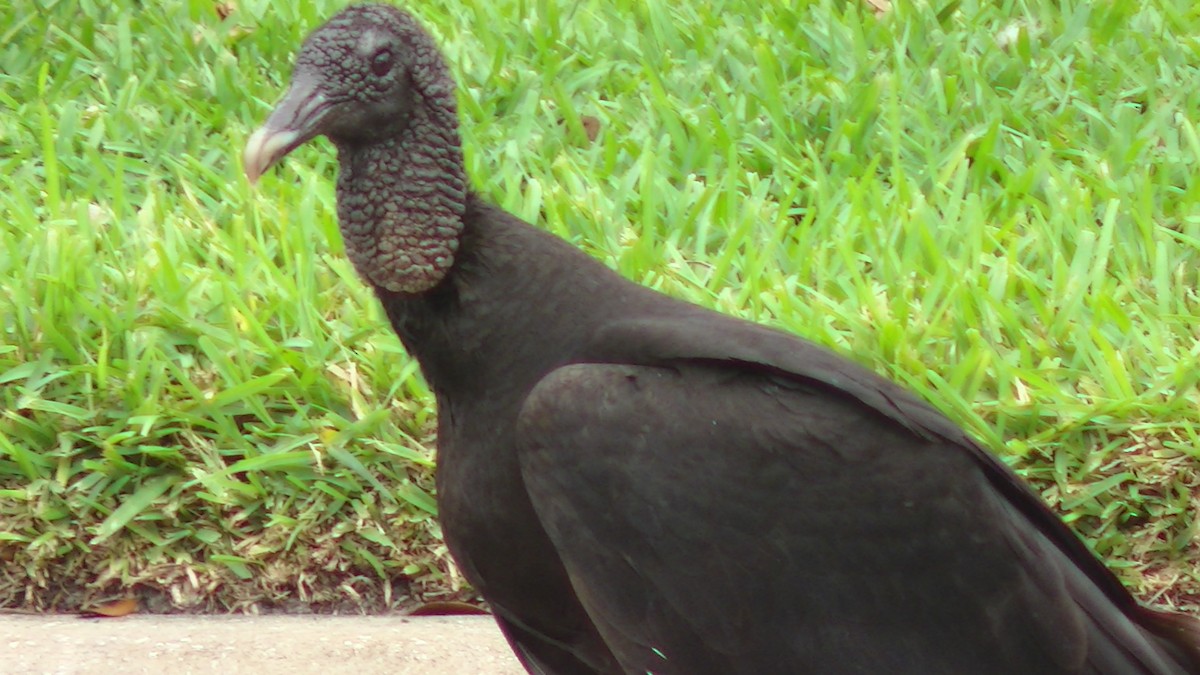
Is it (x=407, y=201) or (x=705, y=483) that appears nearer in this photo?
(x=705, y=483)

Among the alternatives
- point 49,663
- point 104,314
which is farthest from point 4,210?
point 49,663

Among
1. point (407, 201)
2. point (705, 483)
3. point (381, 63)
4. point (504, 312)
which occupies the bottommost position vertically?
point (705, 483)

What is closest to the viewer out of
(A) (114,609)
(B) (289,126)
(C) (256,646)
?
(B) (289,126)

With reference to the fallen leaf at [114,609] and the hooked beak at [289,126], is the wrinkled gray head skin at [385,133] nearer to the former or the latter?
the hooked beak at [289,126]

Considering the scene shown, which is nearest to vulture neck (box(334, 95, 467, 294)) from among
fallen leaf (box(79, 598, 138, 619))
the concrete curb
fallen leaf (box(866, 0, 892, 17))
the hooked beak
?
the hooked beak

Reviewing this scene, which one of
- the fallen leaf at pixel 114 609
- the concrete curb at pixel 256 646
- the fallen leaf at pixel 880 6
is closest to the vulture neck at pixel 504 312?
the concrete curb at pixel 256 646

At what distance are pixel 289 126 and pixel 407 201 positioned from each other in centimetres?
21

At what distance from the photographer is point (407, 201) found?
2.40m

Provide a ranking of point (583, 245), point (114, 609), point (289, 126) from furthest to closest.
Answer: point (583, 245)
point (114, 609)
point (289, 126)

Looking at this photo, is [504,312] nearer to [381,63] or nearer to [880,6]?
[381,63]

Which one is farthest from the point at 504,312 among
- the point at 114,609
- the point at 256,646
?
the point at 114,609

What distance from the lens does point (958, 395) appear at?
3072 mm

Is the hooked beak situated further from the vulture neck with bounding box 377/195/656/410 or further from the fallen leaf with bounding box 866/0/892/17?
the fallen leaf with bounding box 866/0/892/17

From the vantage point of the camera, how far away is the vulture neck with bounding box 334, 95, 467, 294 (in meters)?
2.38
